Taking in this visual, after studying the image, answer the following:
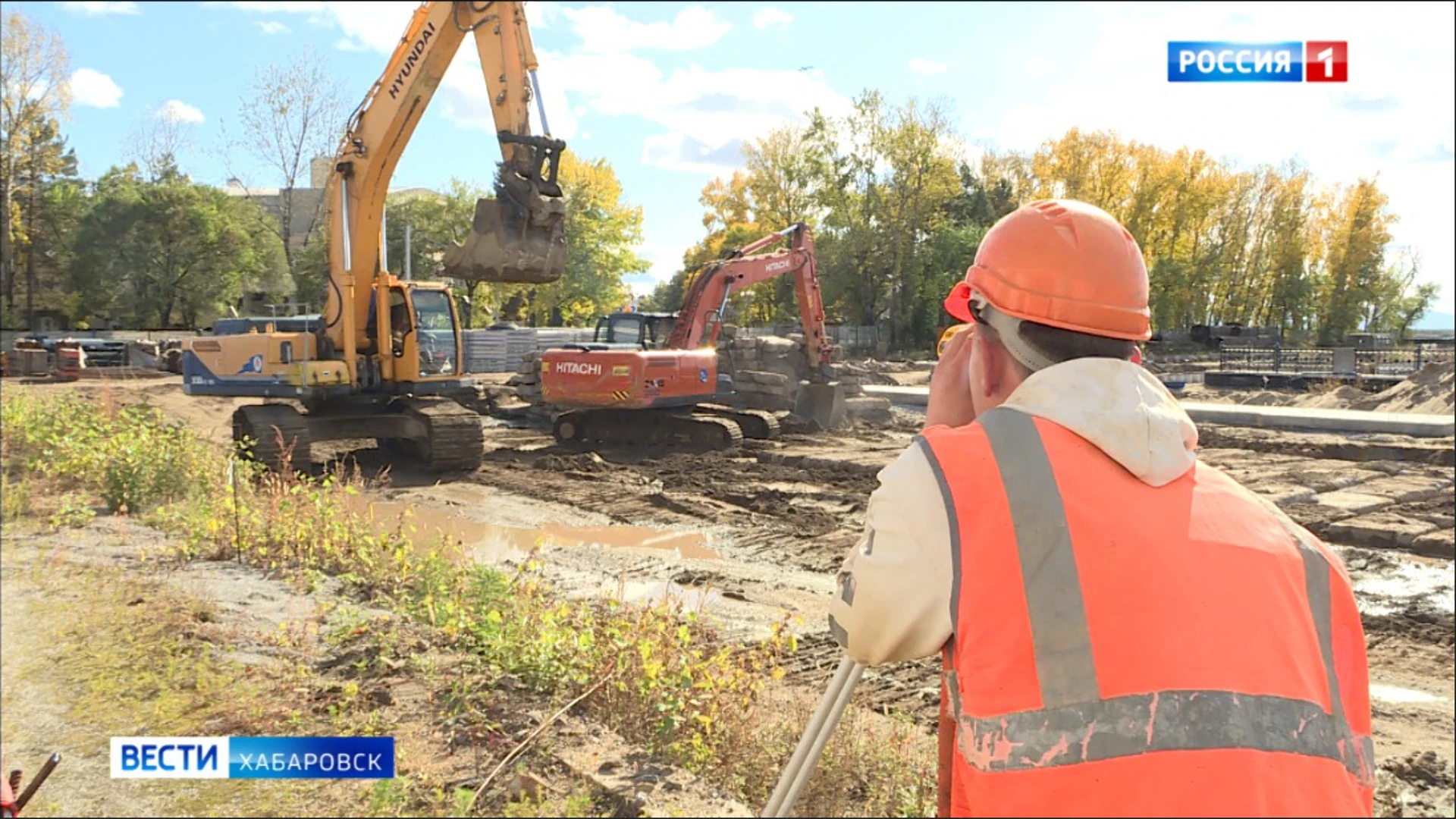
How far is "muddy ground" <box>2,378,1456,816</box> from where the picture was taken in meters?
5.79

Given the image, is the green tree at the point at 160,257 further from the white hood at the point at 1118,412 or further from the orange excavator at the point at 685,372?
the white hood at the point at 1118,412

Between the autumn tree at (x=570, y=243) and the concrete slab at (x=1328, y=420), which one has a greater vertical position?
the autumn tree at (x=570, y=243)

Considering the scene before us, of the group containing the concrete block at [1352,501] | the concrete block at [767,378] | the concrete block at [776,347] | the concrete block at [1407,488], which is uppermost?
the concrete block at [776,347]

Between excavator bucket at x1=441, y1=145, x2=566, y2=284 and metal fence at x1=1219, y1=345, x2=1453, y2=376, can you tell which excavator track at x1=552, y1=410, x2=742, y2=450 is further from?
metal fence at x1=1219, y1=345, x2=1453, y2=376

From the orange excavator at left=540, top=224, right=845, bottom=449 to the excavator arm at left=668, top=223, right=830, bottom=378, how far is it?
0.02 meters

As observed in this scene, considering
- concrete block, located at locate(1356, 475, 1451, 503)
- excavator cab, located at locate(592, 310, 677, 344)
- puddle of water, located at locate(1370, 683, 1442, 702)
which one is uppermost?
excavator cab, located at locate(592, 310, 677, 344)

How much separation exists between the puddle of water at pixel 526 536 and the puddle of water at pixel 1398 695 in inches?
201

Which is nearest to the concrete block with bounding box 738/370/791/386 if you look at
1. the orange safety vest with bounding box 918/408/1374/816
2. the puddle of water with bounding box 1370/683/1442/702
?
the puddle of water with bounding box 1370/683/1442/702

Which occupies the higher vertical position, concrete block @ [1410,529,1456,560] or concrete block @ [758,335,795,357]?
concrete block @ [758,335,795,357]

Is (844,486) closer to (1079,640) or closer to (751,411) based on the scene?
(751,411)

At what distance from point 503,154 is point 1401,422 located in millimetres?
13416

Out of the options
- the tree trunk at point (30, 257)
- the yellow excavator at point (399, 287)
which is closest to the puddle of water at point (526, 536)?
the yellow excavator at point (399, 287)

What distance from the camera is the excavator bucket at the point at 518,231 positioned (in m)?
11.7

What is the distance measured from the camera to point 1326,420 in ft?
54.2
